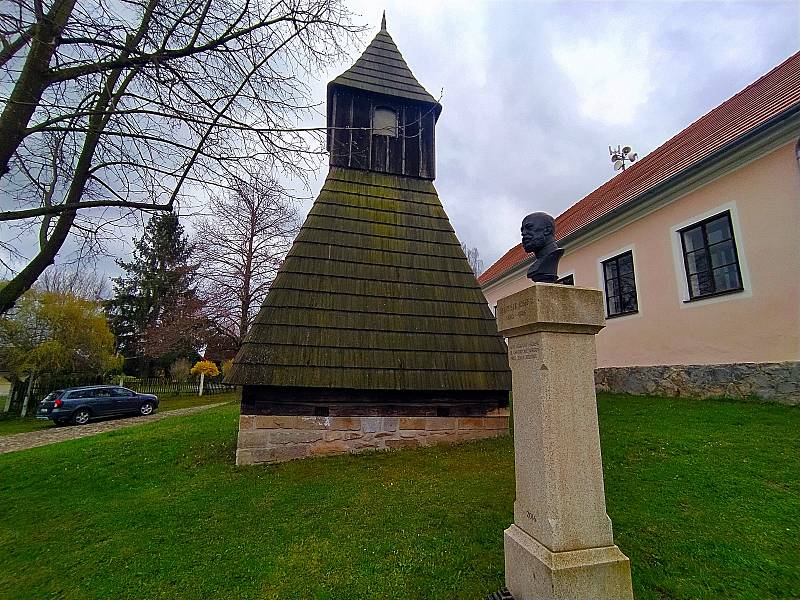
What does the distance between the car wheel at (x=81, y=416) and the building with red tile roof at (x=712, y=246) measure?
794 inches

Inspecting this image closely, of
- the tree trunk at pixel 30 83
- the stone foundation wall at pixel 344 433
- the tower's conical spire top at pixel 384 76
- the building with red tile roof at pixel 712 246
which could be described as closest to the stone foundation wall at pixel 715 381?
the building with red tile roof at pixel 712 246

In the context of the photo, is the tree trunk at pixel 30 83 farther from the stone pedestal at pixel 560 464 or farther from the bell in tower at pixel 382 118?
the bell in tower at pixel 382 118

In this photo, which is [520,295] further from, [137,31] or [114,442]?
[114,442]

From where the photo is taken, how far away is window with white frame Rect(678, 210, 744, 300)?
8.22 metres

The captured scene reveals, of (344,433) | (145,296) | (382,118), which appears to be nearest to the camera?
(344,433)

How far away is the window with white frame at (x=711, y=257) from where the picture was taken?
27.0 feet

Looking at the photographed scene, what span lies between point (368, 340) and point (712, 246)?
8.13m

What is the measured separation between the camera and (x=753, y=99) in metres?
9.37

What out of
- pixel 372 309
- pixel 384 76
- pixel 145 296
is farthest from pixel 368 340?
pixel 145 296

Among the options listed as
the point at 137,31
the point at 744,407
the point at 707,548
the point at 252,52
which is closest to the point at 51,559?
the point at 137,31

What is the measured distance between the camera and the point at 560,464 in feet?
8.71

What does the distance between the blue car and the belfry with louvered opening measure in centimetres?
1499

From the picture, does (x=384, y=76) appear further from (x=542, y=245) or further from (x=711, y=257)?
(x=711, y=257)

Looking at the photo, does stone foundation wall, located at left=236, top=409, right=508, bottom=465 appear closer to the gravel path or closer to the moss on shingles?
the moss on shingles
